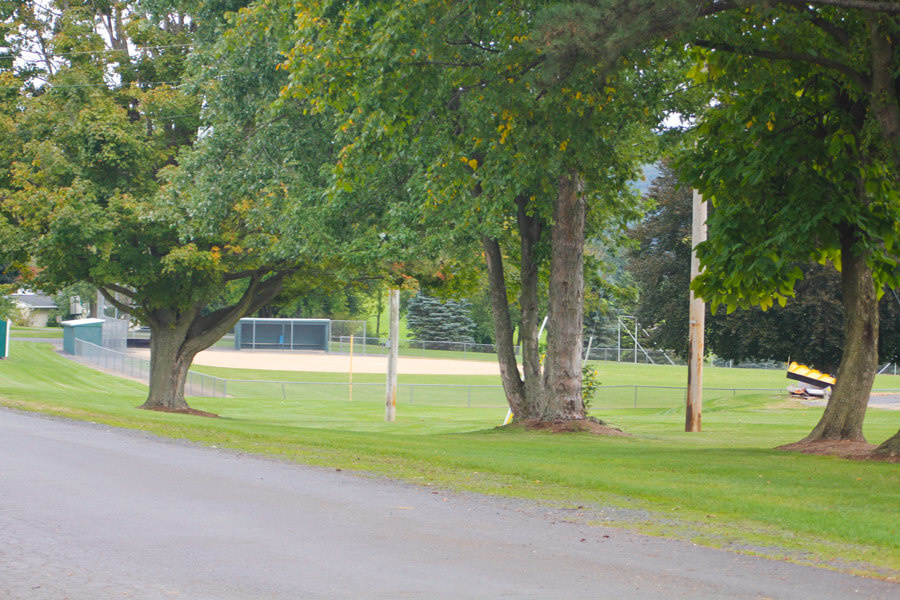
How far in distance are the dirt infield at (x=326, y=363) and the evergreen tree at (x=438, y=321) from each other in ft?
45.0

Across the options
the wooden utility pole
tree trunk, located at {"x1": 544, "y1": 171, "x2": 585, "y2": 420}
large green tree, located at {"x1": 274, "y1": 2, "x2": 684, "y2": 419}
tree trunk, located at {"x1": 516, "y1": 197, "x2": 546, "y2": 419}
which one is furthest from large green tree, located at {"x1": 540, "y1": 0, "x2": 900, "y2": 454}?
the wooden utility pole

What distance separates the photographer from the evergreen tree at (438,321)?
93.8 metres

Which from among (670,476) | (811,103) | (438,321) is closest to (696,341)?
(811,103)

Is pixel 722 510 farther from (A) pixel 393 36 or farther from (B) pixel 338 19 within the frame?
(B) pixel 338 19

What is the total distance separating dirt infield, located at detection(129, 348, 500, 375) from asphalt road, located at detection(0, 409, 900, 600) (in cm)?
5318

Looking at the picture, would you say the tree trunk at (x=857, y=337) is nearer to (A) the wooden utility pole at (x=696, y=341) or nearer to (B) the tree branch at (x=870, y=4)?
(B) the tree branch at (x=870, y=4)

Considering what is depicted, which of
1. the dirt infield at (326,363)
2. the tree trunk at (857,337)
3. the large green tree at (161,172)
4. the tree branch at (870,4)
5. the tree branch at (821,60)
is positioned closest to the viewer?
the tree branch at (870,4)

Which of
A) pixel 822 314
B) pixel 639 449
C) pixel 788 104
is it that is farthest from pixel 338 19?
pixel 822 314

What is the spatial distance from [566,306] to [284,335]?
6425 cm

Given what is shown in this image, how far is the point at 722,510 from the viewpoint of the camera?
904 cm

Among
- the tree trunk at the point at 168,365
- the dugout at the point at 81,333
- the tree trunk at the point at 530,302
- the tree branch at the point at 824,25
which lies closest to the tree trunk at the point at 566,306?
the tree trunk at the point at 530,302

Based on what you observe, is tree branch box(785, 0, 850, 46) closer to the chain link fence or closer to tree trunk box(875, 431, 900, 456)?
tree trunk box(875, 431, 900, 456)

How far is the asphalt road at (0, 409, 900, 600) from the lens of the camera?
232 inches

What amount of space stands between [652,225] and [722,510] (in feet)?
119
